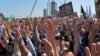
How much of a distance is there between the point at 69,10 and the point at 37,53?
848 cm

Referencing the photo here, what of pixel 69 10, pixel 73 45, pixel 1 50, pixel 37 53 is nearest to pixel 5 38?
pixel 1 50

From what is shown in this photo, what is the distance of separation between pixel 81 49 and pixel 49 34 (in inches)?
32.0

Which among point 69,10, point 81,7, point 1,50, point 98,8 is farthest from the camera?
point 81,7

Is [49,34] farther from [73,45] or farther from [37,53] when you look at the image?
[37,53]

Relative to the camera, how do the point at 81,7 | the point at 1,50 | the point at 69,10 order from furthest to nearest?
the point at 81,7 < the point at 69,10 < the point at 1,50

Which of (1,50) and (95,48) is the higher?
(95,48)

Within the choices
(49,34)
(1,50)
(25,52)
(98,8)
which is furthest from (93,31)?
(98,8)

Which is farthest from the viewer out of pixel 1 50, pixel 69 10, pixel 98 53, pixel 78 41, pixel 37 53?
pixel 69 10

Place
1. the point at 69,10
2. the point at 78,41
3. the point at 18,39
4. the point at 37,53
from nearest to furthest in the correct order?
the point at 78,41
the point at 18,39
the point at 37,53
the point at 69,10

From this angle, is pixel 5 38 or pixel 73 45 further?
pixel 5 38

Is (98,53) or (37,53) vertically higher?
(98,53)

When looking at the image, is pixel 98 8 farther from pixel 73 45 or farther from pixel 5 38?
pixel 73 45

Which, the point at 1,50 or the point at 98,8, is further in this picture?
the point at 98,8

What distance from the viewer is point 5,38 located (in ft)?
24.9
